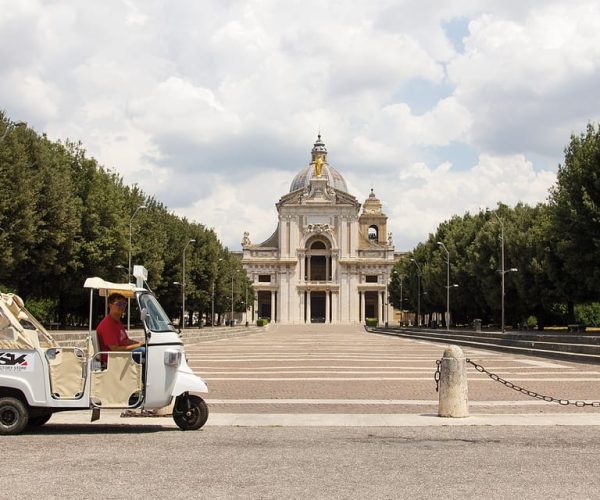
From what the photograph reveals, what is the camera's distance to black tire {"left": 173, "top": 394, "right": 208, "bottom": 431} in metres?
12.8

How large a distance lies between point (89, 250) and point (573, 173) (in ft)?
95.7

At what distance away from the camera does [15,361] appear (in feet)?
40.2

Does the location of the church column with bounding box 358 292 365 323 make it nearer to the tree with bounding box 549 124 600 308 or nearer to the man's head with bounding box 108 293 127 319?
the tree with bounding box 549 124 600 308

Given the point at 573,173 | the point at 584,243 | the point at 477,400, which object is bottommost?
the point at 477,400

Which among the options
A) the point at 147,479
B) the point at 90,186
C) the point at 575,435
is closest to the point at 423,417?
the point at 575,435

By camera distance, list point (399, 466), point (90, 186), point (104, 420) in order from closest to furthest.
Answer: point (399, 466)
point (104, 420)
point (90, 186)

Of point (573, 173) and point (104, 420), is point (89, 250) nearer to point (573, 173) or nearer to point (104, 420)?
point (573, 173)

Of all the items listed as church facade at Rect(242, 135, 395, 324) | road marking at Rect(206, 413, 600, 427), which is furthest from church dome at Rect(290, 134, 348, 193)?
road marking at Rect(206, 413, 600, 427)

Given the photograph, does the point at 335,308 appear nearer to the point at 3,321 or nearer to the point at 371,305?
the point at 371,305

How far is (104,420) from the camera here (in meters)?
13.9

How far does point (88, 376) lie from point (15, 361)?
3.51ft

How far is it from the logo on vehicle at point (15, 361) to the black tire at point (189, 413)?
7.51 ft

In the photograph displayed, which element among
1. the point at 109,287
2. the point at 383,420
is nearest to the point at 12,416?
the point at 109,287

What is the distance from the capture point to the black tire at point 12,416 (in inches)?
477
